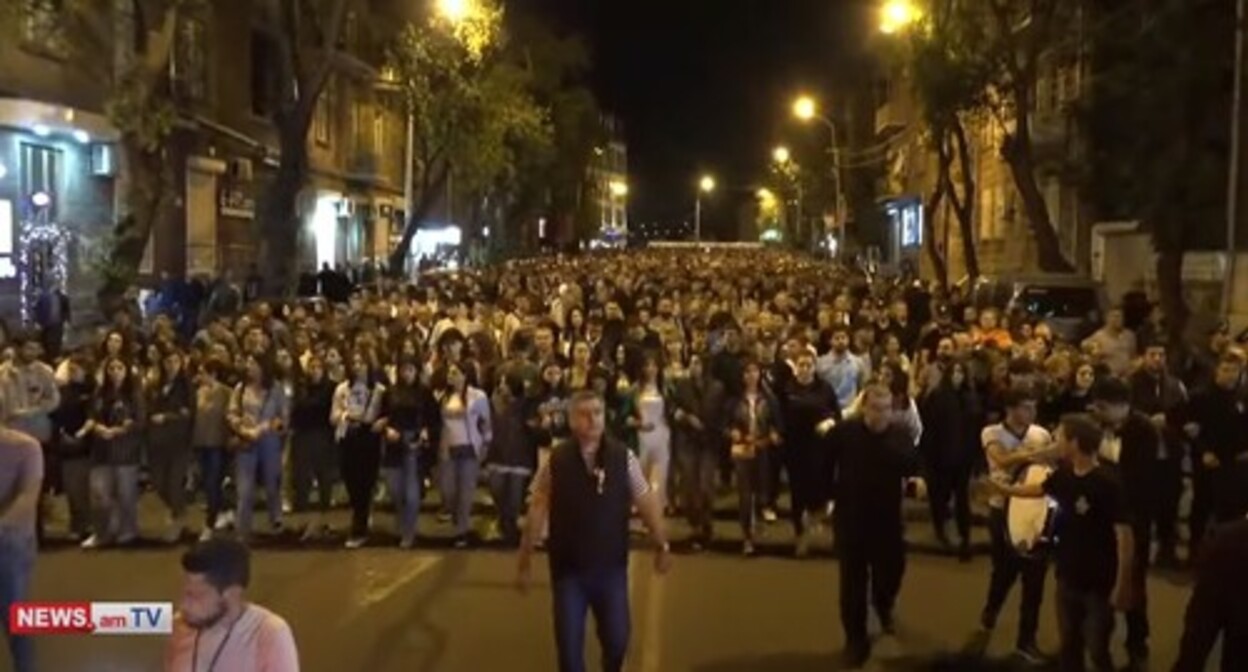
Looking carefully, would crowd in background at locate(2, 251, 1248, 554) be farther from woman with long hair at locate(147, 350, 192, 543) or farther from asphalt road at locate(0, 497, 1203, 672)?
asphalt road at locate(0, 497, 1203, 672)

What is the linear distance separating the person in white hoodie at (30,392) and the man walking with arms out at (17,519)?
5123mm

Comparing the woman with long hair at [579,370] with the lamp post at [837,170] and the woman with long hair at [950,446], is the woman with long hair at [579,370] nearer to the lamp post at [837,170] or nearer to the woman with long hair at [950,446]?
the woman with long hair at [950,446]

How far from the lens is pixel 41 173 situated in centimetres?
3102

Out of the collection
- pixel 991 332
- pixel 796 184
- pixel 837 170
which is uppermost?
pixel 796 184

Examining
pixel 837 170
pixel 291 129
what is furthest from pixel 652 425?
pixel 837 170

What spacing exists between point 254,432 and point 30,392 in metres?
1.73

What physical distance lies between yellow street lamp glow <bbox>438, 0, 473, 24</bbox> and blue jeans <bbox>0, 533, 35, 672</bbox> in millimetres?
32563

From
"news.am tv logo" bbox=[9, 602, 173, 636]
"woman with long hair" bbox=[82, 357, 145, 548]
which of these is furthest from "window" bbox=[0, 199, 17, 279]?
"news.am tv logo" bbox=[9, 602, 173, 636]

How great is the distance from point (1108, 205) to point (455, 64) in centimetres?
1642

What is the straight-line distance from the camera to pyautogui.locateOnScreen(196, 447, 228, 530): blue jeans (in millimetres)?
13972

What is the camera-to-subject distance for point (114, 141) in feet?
99.9

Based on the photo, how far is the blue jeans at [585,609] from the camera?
8.13 m

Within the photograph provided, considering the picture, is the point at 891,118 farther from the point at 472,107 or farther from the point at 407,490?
the point at 407,490

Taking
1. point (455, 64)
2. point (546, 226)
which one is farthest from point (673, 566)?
point (546, 226)
